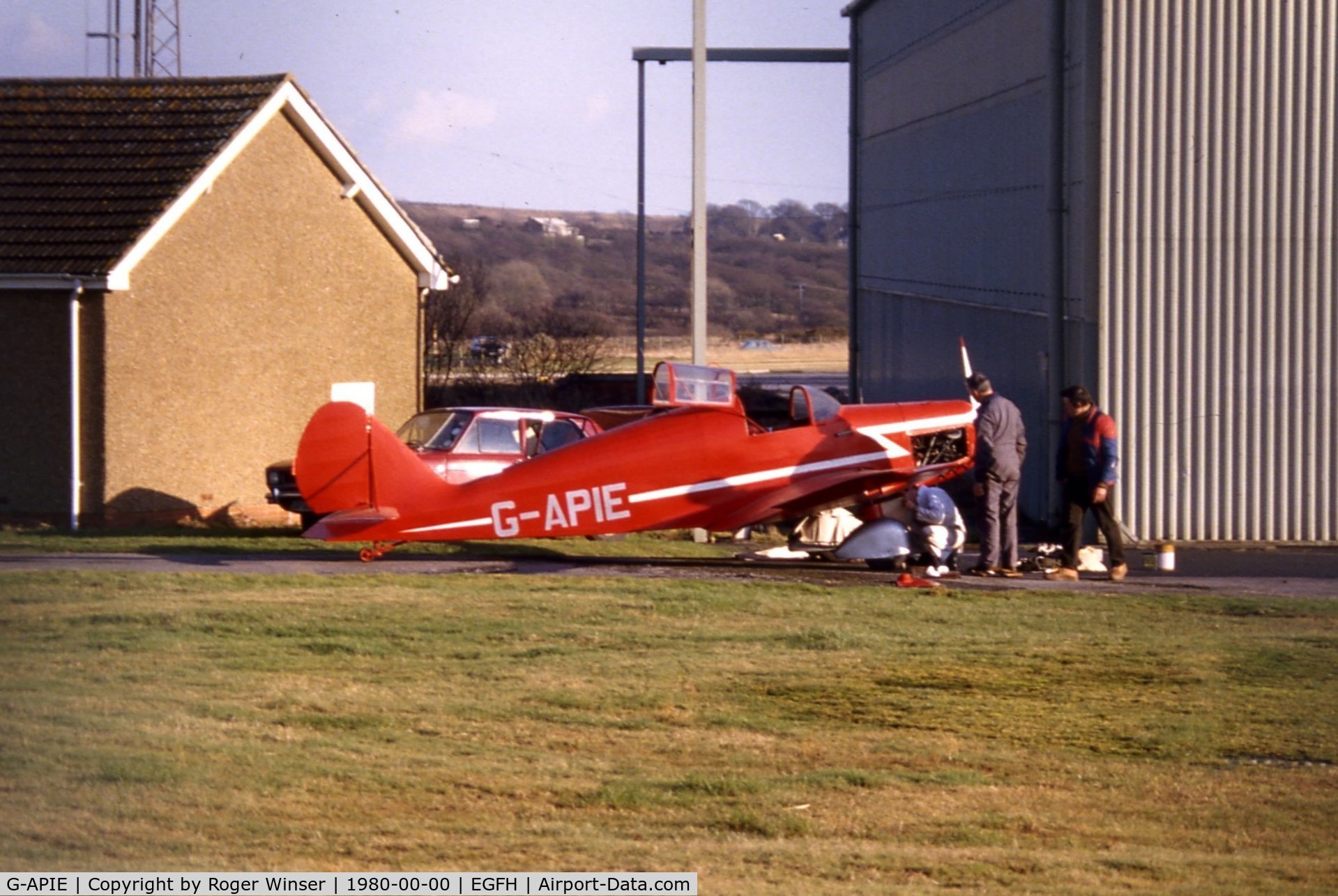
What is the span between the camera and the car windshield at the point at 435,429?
17375mm

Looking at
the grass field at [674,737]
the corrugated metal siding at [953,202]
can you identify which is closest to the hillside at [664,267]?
the corrugated metal siding at [953,202]

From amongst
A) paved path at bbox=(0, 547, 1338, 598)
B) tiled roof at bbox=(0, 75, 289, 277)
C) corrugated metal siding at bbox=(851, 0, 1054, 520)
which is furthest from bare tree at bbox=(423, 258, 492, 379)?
paved path at bbox=(0, 547, 1338, 598)

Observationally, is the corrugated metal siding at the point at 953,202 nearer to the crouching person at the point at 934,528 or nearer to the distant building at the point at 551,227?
the crouching person at the point at 934,528

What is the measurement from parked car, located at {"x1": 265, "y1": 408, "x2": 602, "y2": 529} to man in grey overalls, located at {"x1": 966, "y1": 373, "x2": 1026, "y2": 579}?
5155 mm

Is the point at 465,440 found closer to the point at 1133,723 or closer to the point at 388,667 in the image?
the point at 388,667

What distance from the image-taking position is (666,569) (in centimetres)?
1465

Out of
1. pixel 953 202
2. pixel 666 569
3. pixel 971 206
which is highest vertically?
pixel 953 202

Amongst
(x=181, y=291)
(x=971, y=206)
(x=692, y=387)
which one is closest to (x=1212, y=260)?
(x=971, y=206)

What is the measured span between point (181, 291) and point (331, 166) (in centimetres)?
377

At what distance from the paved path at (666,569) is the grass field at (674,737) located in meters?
1.41

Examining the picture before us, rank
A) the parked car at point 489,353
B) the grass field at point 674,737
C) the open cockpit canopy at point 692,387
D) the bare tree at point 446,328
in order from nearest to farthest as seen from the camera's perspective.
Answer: the grass field at point 674,737, the open cockpit canopy at point 692,387, the bare tree at point 446,328, the parked car at point 489,353

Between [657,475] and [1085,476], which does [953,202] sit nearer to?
[1085,476]

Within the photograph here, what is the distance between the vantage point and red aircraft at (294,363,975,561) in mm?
13492

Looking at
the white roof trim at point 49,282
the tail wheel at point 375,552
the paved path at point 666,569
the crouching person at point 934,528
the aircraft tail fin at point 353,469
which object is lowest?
the paved path at point 666,569
